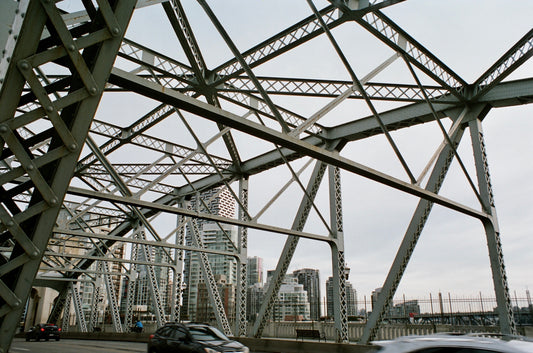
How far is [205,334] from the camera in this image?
1114cm

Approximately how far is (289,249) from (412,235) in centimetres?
662

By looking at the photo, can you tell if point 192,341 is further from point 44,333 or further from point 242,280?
point 44,333

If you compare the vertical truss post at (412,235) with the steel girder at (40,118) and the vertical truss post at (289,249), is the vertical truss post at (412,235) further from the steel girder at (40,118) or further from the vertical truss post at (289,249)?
the steel girder at (40,118)

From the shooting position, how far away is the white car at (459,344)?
11.3ft

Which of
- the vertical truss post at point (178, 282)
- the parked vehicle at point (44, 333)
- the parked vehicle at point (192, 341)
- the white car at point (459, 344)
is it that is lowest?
the parked vehicle at point (44, 333)

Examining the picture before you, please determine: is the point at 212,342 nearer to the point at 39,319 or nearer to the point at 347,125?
the point at 347,125

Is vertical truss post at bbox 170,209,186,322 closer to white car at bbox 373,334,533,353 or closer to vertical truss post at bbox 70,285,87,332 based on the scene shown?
vertical truss post at bbox 70,285,87,332

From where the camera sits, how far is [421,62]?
13.4 m

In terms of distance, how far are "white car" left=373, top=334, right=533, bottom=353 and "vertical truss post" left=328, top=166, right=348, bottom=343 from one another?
552 inches

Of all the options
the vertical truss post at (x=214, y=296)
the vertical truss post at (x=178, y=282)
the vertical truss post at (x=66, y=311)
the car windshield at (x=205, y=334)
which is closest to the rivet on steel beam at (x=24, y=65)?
the car windshield at (x=205, y=334)

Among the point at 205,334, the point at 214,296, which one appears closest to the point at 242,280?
the point at 214,296

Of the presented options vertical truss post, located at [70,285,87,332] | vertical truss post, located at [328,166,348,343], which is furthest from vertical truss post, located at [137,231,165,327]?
vertical truss post, located at [70,285,87,332]

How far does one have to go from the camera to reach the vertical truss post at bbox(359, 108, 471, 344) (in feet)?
49.0

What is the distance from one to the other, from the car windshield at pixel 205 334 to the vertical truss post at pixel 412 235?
6.86 metres
